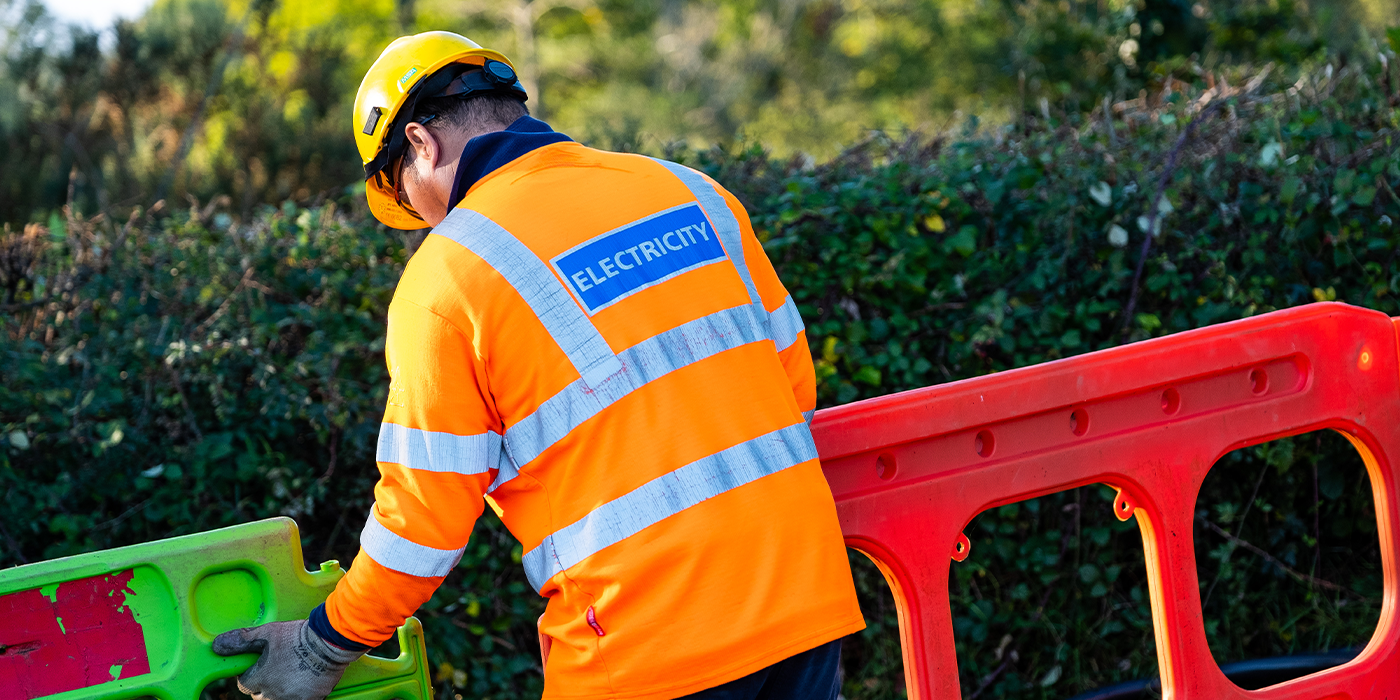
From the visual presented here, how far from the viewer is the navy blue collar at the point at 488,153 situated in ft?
6.61

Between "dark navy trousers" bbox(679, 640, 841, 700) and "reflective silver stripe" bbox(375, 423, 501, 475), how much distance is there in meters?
0.55

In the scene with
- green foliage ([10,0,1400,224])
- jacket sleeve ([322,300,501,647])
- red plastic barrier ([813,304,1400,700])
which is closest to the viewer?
jacket sleeve ([322,300,501,647])

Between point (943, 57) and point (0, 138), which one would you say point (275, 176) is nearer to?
point (0, 138)

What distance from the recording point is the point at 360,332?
356 centimetres

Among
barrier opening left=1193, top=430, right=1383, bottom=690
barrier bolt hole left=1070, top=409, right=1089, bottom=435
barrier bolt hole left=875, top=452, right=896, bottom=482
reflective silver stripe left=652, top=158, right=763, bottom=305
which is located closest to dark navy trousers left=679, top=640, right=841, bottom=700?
barrier bolt hole left=875, top=452, right=896, bottom=482

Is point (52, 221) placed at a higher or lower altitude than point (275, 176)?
lower

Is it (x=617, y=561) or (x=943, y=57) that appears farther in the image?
(x=943, y=57)

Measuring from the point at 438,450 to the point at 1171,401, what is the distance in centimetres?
170

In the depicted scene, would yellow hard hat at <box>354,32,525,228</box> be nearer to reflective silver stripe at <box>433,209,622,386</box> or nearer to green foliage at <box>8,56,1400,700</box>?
reflective silver stripe at <box>433,209,622,386</box>

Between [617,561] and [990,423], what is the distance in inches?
37.1

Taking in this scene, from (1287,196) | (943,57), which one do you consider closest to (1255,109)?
(1287,196)

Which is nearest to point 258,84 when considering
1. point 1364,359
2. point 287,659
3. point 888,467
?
point 287,659

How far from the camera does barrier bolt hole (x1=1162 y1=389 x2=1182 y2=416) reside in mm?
2529

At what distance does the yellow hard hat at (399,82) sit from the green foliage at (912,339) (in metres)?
1.33
